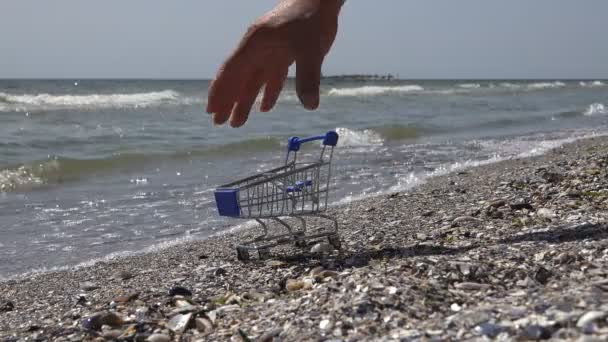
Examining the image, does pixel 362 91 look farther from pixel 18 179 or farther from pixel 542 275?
pixel 542 275

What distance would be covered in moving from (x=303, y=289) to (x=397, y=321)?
1.09 metres

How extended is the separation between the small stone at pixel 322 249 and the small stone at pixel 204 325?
198 cm

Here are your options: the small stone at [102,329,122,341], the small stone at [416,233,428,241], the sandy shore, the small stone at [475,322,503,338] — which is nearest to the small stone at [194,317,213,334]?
the sandy shore

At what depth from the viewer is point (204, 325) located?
4.15 meters

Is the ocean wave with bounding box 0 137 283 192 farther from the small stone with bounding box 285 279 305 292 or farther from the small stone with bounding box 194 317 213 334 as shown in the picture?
the small stone with bounding box 194 317 213 334

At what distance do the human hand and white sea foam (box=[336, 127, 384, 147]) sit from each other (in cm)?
1306

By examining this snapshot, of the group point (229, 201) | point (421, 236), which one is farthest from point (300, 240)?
point (421, 236)

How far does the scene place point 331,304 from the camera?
392 centimetres

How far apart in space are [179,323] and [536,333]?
6.50 feet

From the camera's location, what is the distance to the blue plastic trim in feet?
19.7

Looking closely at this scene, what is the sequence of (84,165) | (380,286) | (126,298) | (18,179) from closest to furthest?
(380,286)
(126,298)
(18,179)
(84,165)

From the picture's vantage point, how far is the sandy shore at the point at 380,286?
3438mm

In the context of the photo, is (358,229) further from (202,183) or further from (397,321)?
(202,183)

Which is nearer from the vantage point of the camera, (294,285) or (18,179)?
(294,285)
